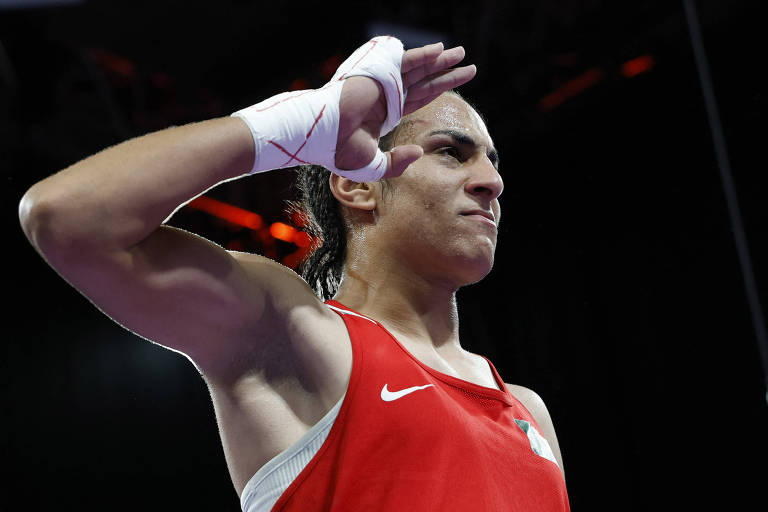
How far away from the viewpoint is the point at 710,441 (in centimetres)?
281

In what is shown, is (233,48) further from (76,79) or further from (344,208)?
(344,208)

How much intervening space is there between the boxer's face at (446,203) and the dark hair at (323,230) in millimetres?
111

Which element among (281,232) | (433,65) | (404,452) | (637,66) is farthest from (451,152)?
(281,232)

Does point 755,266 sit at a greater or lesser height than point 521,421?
lesser

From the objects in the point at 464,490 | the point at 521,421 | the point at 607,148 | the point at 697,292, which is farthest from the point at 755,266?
the point at 464,490

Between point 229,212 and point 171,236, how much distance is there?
8.10 feet

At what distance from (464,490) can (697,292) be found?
2225 millimetres

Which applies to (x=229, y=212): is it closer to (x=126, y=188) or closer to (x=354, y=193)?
(x=354, y=193)

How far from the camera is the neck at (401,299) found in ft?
4.33

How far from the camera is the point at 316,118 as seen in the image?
94 cm

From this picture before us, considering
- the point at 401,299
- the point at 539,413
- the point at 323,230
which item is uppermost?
the point at 323,230

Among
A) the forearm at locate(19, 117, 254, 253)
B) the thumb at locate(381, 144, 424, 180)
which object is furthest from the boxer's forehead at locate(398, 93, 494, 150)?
the forearm at locate(19, 117, 254, 253)

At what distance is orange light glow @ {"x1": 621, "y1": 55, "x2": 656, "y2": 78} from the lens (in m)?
2.94

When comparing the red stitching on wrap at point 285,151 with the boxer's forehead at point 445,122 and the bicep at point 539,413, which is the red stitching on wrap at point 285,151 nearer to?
the boxer's forehead at point 445,122
